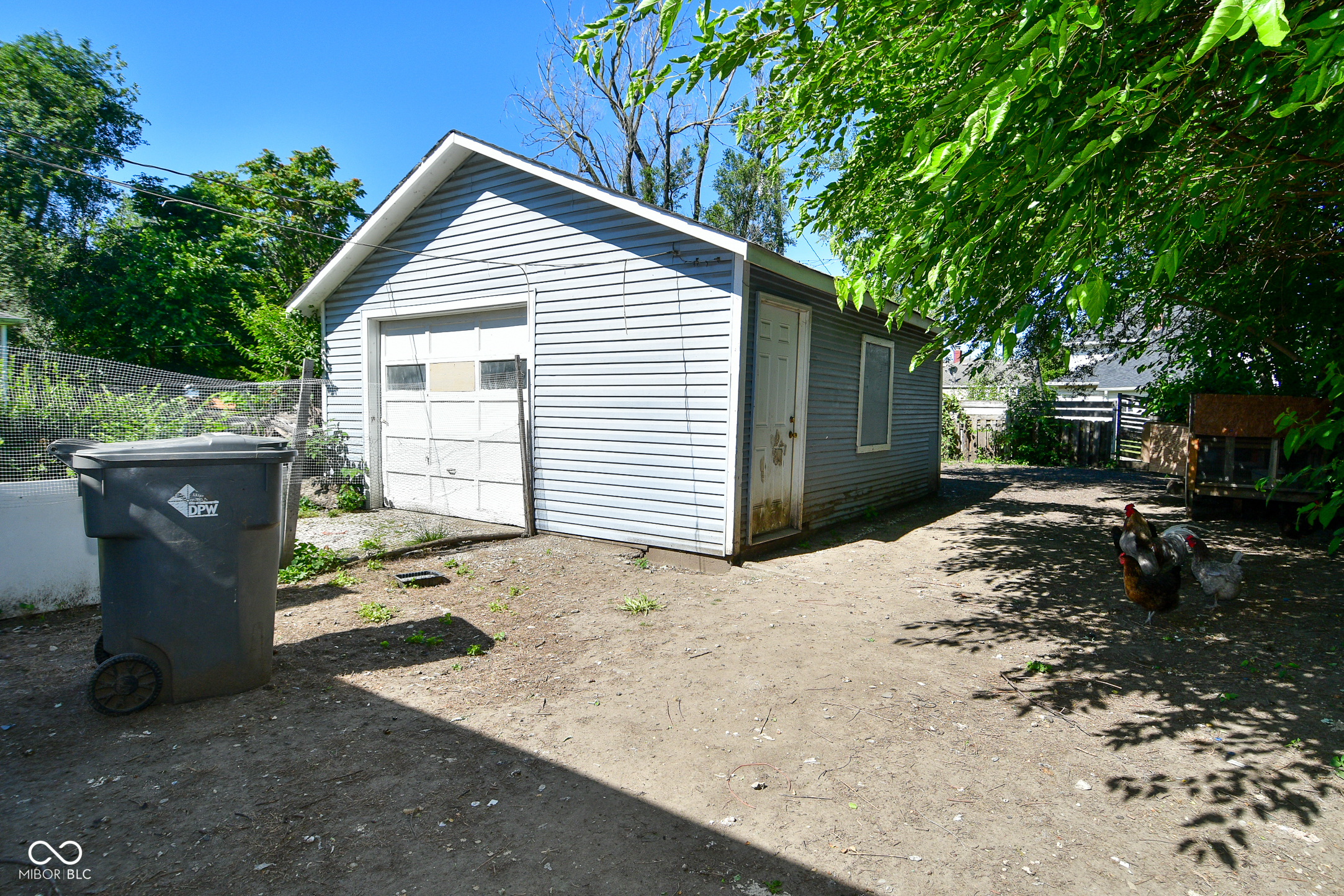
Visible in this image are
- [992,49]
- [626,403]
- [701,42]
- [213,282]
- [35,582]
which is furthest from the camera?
[213,282]

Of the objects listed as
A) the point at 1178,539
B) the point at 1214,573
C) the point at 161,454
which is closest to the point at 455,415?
the point at 161,454

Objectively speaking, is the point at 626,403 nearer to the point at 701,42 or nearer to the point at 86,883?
the point at 701,42

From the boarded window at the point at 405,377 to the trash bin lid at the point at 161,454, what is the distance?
4.82 metres

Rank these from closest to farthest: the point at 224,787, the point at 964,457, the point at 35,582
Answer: the point at 224,787 → the point at 35,582 → the point at 964,457

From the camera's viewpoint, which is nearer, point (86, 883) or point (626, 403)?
point (86, 883)

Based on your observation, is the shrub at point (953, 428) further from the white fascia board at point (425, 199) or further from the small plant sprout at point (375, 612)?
the small plant sprout at point (375, 612)

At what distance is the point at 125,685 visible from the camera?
3.12m

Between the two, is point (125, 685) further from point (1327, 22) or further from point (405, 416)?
point (405, 416)

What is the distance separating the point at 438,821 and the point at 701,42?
4.40 m

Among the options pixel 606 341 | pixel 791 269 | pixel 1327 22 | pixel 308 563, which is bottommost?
pixel 308 563

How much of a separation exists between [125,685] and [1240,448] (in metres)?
10.9

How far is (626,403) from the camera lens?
22.1ft

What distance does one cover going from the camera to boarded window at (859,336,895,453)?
349 inches

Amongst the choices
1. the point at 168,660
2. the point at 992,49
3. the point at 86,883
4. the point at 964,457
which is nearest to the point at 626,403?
the point at 168,660
